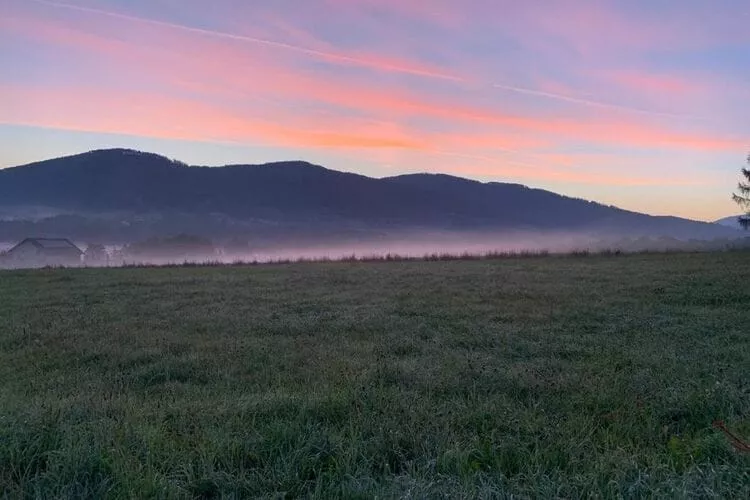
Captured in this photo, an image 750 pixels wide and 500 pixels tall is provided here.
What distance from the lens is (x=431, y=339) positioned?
9281mm

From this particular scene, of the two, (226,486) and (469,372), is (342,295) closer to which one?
(469,372)

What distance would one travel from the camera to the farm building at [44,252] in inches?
2785

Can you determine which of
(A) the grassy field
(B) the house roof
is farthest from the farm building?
(A) the grassy field

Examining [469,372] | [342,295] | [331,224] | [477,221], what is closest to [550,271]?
[342,295]

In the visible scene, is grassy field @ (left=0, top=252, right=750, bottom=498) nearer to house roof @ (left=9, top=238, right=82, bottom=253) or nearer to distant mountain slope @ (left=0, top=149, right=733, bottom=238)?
house roof @ (left=9, top=238, right=82, bottom=253)

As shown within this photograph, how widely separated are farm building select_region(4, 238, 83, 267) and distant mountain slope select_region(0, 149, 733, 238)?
7867 cm

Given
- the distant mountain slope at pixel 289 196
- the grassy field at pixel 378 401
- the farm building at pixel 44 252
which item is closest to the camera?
the grassy field at pixel 378 401

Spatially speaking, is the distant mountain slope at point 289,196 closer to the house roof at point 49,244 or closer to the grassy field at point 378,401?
the house roof at point 49,244

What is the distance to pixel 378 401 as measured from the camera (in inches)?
213

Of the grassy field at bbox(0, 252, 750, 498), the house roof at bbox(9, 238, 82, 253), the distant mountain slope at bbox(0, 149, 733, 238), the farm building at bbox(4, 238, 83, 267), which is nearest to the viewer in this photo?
the grassy field at bbox(0, 252, 750, 498)

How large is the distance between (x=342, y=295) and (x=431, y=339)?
6.54 m

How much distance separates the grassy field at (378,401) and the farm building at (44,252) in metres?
68.7

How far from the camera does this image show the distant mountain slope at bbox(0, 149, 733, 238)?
525ft

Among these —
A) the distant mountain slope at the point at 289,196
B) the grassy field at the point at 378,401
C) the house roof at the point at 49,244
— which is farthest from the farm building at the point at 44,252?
the distant mountain slope at the point at 289,196
